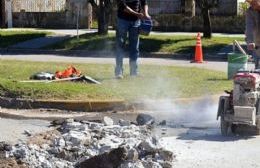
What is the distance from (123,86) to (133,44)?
1.65m

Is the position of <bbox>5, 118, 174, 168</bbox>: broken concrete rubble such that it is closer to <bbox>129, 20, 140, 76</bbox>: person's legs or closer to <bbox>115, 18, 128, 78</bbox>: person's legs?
<bbox>115, 18, 128, 78</bbox>: person's legs

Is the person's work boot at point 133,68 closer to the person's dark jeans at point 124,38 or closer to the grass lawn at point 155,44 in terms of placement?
the person's dark jeans at point 124,38

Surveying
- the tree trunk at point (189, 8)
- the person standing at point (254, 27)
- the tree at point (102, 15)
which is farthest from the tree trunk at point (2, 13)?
the person standing at point (254, 27)

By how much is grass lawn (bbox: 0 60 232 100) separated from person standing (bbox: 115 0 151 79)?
1.30 ft

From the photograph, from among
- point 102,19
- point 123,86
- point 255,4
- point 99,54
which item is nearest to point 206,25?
point 102,19

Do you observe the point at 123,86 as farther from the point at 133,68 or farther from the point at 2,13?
the point at 2,13

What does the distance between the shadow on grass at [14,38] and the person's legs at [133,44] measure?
13.1 metres

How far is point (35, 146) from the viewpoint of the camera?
288 inches

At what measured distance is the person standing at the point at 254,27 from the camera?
980 centimetres

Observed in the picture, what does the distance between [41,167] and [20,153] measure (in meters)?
0.36

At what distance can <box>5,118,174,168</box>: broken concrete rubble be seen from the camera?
22.0 ft

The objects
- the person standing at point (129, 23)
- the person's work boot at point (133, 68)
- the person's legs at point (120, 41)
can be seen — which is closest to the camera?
the person standing at point (129, 23)

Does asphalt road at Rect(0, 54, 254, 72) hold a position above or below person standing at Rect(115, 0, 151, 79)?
below

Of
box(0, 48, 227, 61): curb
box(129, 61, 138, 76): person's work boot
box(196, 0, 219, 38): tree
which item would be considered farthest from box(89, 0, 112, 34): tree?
box(129, 61, 138, 76): person's work boot
